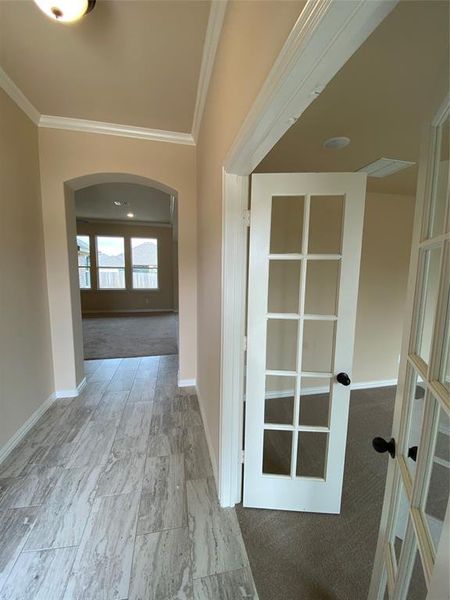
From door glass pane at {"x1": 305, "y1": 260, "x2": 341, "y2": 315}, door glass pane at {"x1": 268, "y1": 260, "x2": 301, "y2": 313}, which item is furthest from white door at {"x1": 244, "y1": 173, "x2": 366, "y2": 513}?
door glass pane at {"x1": 305, "y1": 260, "x2": 341, "y2": 315}

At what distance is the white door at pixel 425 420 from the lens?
54 centimetres

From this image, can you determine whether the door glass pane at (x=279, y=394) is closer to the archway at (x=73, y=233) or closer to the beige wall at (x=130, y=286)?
the archway at (x=73, y=233)

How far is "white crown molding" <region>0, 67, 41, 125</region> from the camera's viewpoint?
6.37 ft

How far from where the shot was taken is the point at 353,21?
51cm

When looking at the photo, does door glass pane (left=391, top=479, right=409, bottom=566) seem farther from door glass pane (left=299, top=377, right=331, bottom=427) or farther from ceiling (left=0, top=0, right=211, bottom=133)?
ceiling (left=0, top=0, right=211, bottom=133)

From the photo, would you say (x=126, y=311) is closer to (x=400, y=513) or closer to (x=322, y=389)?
(x=322, y=389)

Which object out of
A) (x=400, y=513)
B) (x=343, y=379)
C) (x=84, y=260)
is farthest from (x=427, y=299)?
(x=84, y=260)

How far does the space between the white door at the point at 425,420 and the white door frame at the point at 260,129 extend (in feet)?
0.96

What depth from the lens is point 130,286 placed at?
8.34 m

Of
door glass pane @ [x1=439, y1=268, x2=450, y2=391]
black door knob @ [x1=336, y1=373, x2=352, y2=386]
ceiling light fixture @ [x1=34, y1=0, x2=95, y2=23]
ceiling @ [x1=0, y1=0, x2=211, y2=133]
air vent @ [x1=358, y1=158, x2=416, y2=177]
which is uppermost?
ceiling @ [x1=0, y1=0, x2=211, y2=133]

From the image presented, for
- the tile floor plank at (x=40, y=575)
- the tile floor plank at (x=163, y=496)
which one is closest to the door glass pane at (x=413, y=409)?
the tile floor plank at (x=163, y=496)

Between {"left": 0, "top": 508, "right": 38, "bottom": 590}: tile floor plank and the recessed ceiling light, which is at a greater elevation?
the recessed ceiling light

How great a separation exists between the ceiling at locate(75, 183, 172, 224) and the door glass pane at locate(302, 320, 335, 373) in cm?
320

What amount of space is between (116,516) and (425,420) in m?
1.73
